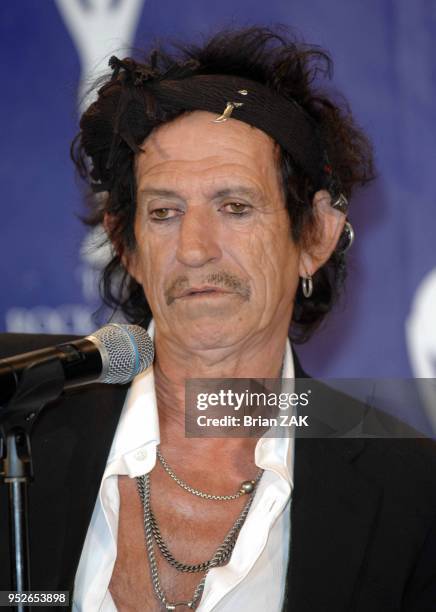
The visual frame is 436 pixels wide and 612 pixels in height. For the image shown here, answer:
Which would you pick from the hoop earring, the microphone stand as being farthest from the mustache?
the microphone stand

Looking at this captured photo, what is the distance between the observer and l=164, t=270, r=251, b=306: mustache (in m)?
2.06

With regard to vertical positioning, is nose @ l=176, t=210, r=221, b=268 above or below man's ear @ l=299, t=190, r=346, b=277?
below

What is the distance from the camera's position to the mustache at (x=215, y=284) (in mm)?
2062

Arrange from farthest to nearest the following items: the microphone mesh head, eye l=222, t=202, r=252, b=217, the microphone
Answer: eye l=222, t=202, r=252, b=217 → the microphone mesh head → the microphone

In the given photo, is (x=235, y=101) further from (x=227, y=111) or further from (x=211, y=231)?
(x=211, y=231)

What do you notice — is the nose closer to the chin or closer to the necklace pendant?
the chin

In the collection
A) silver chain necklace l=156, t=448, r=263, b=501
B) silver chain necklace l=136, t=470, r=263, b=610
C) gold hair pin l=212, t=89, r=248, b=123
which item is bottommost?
silver chain necklace l=136, t=470, r=263, b=610

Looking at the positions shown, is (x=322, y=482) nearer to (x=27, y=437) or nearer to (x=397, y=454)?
(x=397, y=454)

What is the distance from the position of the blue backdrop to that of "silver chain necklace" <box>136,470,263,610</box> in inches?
28.1

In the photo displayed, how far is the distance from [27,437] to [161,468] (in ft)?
3.00

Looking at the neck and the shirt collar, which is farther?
the neck

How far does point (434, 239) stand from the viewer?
2.47 metres

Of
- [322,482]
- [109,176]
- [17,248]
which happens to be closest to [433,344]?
[322,482]

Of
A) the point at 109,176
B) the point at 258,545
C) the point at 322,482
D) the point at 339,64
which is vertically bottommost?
the point at 258,545
